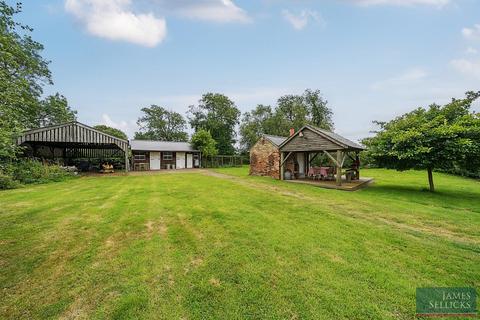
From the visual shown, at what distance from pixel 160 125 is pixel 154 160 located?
70.9ft

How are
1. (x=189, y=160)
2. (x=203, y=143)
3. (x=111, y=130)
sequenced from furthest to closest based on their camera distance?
(x=111, y=130), (x=189, y=160), (x=203, y=143)

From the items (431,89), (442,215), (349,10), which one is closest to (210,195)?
(442,215)

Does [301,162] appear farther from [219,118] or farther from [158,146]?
[219,118]

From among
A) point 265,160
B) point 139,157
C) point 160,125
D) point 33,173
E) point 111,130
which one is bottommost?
point 33,173

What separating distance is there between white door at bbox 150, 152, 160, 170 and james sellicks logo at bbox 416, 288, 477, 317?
27.1 metres

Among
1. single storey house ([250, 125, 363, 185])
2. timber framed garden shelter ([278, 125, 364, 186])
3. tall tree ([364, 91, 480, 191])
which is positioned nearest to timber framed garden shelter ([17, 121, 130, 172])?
single storey house ([250, 125, 363, 185])

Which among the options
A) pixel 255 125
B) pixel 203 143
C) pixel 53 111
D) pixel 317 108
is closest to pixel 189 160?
pixel 203 143

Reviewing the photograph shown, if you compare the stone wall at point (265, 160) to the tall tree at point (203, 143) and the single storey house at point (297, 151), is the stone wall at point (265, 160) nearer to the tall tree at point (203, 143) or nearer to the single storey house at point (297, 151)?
the single storey house at point (297, 151)

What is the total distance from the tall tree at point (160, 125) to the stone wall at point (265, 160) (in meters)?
32.2

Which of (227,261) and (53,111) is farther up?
(53,111)

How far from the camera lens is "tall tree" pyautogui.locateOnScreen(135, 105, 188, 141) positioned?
149ft

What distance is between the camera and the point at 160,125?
4559 centimetres

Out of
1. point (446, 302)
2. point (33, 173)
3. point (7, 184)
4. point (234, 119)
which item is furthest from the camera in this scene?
point (234, 119)

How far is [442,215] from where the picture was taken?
Answer: 6559 millimetres
